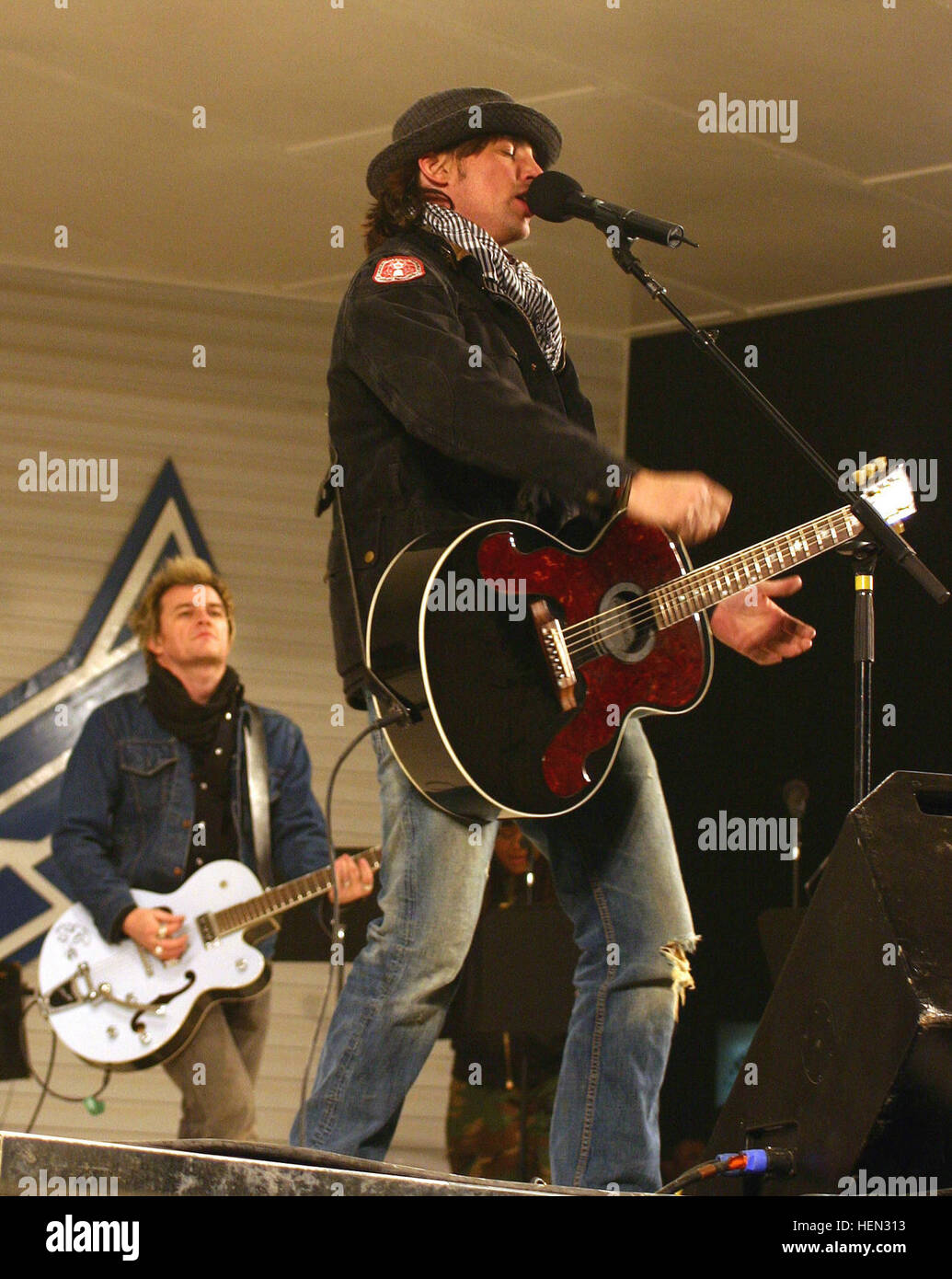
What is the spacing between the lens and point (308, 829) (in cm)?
602

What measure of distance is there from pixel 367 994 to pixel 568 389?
1.30 metres

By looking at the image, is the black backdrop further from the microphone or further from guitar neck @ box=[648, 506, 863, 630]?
the microphone

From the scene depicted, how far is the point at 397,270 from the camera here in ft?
9.30

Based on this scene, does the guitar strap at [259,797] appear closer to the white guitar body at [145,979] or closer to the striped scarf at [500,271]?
the white guitar body at [145,979]

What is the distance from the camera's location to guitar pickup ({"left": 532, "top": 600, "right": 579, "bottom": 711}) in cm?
277

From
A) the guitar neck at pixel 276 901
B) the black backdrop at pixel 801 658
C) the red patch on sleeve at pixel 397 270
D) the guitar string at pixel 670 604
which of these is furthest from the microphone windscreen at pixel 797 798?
the red patch on sleeve at pixel 397 270

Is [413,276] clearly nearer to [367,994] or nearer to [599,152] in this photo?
[367,994]

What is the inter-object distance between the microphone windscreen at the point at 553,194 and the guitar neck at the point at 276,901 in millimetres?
3277

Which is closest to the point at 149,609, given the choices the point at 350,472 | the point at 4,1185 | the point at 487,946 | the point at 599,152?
the point at 487,946

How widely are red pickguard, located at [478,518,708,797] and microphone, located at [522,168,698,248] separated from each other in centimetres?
55

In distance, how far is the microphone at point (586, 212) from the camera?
2920 mm

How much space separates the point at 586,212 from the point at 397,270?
380 millimetres

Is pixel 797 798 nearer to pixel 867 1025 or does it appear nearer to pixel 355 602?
pixel 355 602
